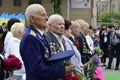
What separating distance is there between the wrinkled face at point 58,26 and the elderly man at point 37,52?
4.38 ft

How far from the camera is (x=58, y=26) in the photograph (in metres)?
6.00

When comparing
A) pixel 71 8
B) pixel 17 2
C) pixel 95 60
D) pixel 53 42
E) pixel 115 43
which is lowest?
pixel 71 8

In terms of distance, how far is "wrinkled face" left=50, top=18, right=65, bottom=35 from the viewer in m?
5.92

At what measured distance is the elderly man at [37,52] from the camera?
169 inches

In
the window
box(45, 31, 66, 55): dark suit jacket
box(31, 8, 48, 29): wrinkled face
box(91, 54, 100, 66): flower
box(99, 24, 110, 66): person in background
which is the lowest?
the window

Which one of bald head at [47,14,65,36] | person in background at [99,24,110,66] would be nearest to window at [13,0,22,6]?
person in background at [99,24,110,66]

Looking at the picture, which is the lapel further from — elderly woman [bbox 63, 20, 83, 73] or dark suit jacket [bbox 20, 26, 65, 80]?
elderly woman [bbox 63, 20, 83, 73]

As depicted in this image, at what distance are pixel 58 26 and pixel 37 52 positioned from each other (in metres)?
1.70

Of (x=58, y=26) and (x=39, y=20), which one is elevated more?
(x=39, y=20)

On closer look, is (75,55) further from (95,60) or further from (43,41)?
(43,41)

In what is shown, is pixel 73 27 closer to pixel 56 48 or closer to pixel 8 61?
pixel 8 61

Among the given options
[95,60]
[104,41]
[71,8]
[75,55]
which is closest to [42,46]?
[75,55]

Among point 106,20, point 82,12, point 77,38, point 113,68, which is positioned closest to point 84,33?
point 77,38

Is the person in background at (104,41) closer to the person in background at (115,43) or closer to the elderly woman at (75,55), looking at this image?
the person in background at (115,43)
